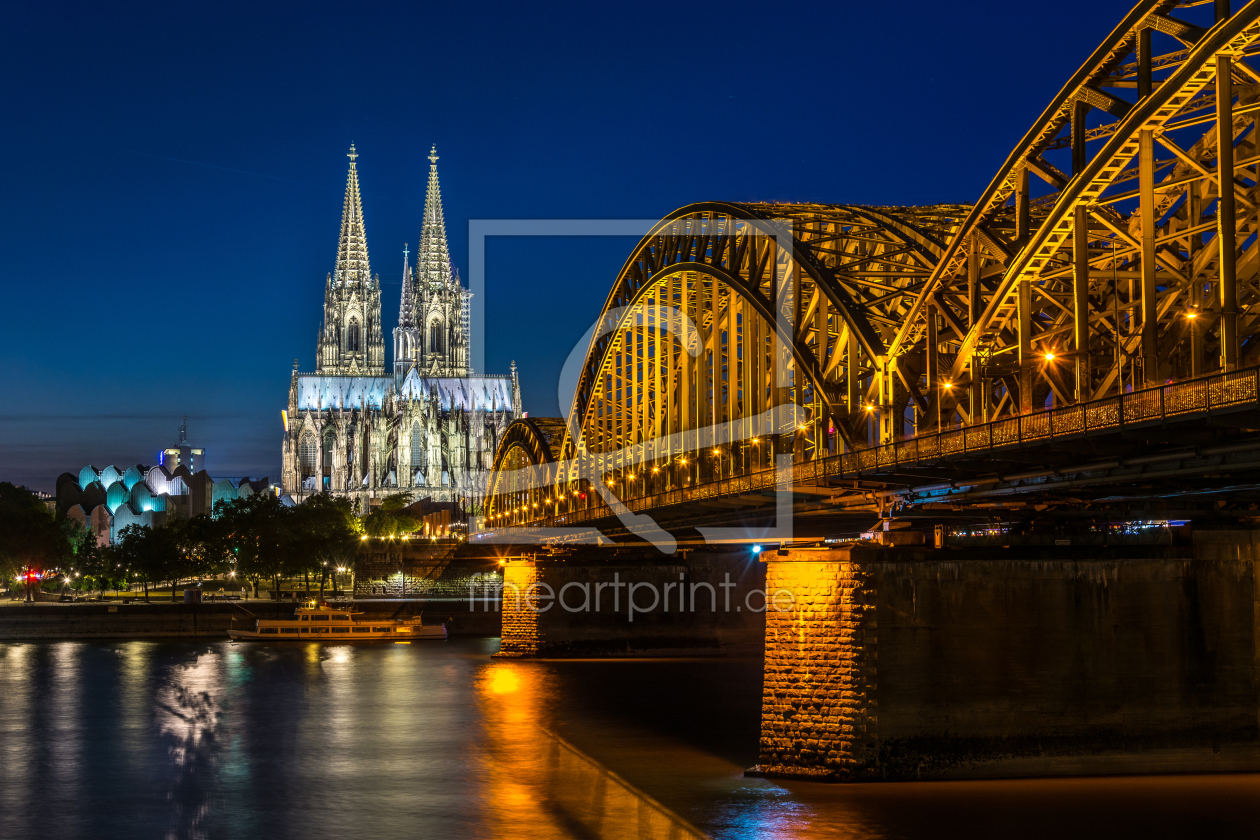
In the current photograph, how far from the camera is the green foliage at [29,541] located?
13300cm

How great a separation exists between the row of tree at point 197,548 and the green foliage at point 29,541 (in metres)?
0.09

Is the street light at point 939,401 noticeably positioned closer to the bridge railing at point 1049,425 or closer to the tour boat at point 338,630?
the bridge railing at point 1049,425

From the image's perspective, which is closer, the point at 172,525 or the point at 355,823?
the point at 355,823

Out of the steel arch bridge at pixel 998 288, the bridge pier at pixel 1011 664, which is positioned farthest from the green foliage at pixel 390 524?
the bridge pier at pixel 1011 664

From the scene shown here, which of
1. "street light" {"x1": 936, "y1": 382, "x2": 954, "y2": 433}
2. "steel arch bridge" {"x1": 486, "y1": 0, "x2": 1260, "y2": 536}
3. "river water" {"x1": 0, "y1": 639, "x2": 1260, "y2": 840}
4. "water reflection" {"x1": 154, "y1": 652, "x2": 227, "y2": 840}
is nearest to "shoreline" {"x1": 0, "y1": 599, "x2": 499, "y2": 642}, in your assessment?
"water reflection" {"x1": 154, "y1": 652, "x2": 227, "y2": 840}

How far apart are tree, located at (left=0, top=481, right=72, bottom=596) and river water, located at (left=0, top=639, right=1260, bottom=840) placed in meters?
61.5

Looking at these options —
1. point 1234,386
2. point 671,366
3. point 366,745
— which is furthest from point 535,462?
point 1234,386

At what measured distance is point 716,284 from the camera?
202 ft

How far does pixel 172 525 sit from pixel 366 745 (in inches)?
4586

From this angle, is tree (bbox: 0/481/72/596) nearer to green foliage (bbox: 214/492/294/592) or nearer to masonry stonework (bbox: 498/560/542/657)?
green foliage (bbox: 214/492/294/592)

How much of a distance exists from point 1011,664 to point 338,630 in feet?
248

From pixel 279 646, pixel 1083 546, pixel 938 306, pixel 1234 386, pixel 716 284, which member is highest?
pixel 716 284

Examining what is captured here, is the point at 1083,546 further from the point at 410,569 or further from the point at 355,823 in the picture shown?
the point at 410,569

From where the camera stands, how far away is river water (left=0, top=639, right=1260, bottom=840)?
32219mm
